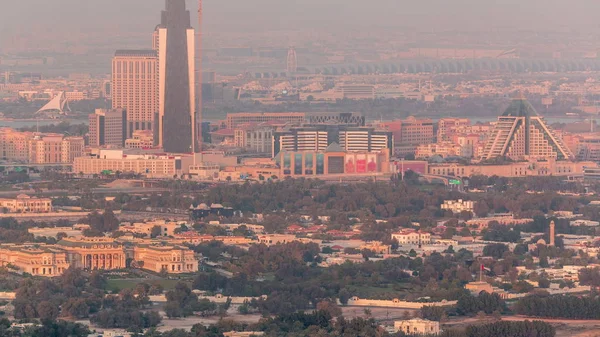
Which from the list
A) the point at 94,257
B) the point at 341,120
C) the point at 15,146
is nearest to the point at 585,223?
the point at 94,257

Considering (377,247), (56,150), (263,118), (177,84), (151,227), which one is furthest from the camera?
(263,118)

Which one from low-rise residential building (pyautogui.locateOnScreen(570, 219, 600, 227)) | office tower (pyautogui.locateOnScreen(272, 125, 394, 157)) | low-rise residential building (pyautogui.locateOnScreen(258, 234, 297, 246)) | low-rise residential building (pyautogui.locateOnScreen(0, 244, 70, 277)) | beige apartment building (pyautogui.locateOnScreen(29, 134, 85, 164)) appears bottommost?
low-rise residential building (pyautogui.locateOnScreen(0, 244, 70, 277))

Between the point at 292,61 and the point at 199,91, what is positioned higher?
the point at 292,61

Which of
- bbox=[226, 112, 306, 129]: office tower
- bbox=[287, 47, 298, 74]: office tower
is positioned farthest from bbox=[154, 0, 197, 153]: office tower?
bbox=[287, 47, 298, 74]: office tower

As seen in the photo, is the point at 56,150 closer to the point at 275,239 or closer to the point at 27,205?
the point at 27,205

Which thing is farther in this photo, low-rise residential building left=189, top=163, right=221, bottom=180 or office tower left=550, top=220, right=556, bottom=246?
low-rise residential building left=189, top=163, right=221, bottom=180

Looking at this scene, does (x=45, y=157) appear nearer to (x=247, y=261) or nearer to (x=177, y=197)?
(x=177, y=197)

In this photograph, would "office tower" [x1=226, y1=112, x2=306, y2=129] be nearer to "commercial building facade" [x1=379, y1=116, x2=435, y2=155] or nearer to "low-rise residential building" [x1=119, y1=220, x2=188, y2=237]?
"commercial building facade" [x1=379, y1=116, x2=435, y2=155]
